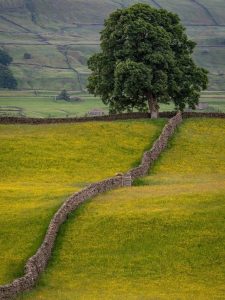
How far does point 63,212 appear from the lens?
5775 centimetres

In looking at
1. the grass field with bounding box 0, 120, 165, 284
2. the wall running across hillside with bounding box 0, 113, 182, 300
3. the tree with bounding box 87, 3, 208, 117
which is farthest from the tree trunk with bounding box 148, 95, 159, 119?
the wall running across hillside with bounding box 0, 113, 182, 300

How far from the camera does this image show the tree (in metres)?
104

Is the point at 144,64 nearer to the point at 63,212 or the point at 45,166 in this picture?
the point at 45,166

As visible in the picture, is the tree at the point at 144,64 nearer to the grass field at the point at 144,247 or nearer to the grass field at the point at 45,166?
the grass field at the point at 45,166

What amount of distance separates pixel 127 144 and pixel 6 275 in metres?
46.3

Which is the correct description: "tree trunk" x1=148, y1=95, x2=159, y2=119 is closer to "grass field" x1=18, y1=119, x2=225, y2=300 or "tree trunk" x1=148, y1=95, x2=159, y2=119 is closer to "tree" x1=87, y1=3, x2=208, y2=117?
"tree" x1=87, y1=3, x2=208, y2=117

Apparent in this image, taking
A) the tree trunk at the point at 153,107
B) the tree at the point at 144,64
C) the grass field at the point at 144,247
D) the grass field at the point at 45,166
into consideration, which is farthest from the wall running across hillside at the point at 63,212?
the tree at the point at 144,64

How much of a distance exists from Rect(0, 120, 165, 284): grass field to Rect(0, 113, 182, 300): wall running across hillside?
797 mm

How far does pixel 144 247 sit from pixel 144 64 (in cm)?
5501

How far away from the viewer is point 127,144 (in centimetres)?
9188

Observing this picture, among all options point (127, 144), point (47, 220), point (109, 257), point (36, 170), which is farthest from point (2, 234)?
point (127, 144)

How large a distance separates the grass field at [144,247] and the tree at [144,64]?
36256mm

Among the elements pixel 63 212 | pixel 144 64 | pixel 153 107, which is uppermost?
pixel 144 64

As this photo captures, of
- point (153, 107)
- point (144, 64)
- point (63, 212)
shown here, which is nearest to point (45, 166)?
point (63, 212)
